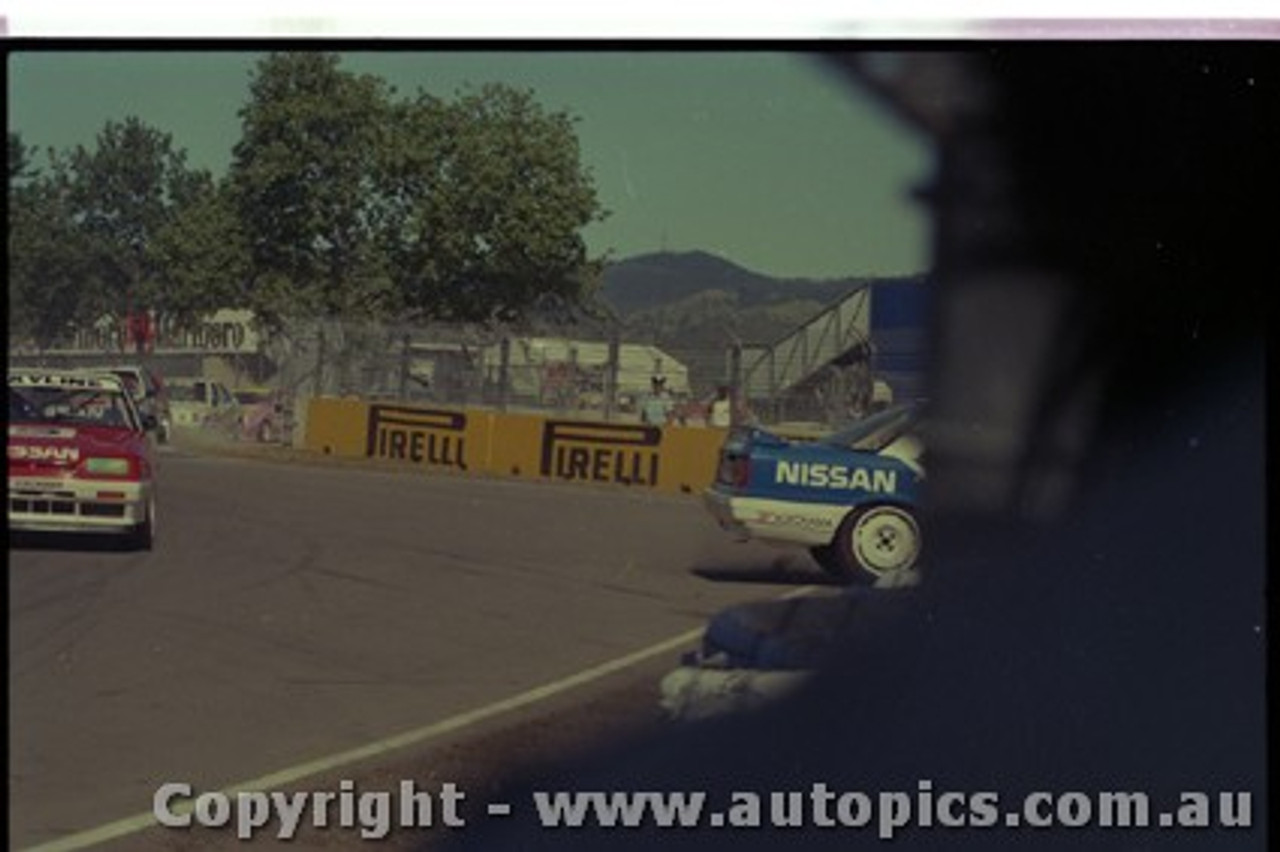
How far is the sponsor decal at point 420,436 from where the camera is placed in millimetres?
4305

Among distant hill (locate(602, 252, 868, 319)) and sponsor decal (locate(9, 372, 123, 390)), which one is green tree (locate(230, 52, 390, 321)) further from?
distant hill (locate(602, 252, 868, 319))

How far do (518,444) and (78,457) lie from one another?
2.05 ft

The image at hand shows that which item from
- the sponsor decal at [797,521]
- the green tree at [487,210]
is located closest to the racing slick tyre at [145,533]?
the green tree at [487,210]

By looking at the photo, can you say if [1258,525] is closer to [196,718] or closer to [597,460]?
[597,460]

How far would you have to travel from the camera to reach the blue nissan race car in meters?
4.26

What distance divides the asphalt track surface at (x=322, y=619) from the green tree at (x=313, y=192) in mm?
253

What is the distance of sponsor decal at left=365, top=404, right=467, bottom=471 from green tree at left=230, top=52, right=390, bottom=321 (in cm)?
16

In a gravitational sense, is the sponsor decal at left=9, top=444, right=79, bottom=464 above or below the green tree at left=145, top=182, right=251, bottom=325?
below

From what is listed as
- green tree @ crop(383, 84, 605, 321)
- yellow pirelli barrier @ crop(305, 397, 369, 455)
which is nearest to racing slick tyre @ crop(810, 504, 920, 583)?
green tree @ crop(383, 84, 605, 321)

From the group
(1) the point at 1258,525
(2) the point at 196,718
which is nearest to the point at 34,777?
(2) the point at 196,718

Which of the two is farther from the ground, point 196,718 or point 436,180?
point 436,180

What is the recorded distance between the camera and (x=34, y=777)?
166 inches

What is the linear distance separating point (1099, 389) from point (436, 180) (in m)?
0.98

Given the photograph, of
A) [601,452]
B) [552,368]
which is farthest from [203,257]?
[601,452]
